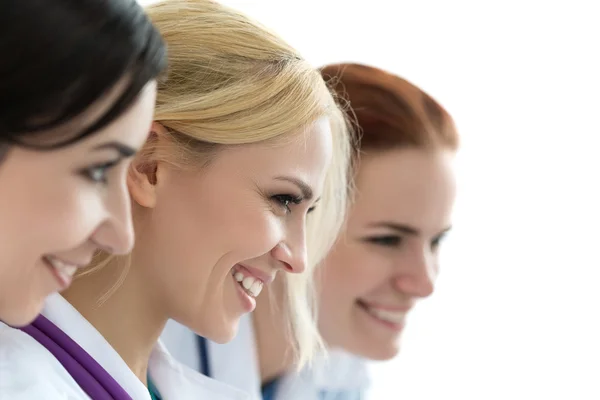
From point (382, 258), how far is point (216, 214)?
48cm

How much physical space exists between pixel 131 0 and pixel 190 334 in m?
0.75

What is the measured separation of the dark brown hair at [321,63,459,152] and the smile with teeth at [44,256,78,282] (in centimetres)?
67

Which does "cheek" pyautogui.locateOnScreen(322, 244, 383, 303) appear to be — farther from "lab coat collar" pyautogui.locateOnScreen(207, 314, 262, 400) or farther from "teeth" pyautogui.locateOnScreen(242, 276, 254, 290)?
"teeth" pyautogui.locateOnScreen(242, 276, 254, 290)

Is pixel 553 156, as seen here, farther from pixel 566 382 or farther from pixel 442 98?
pixel 566 382

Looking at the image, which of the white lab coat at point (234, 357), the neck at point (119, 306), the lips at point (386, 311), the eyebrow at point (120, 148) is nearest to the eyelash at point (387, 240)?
the lips at point (386, 311)

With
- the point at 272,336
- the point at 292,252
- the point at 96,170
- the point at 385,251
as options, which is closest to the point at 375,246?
the point at 385,251

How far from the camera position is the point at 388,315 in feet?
4.92

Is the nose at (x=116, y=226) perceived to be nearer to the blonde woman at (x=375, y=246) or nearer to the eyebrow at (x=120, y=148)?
the eyebrow at (x=120, y=148)

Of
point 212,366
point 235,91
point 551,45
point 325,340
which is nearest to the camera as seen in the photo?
point 235,91

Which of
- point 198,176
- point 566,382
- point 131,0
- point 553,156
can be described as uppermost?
point 131,0

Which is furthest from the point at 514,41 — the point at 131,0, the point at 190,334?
the point at 131,0

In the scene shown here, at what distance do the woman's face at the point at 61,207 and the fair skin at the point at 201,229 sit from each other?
0.71ft

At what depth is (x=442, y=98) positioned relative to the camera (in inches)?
66.7

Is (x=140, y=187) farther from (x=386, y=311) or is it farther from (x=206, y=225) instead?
(x=386, y=311)
